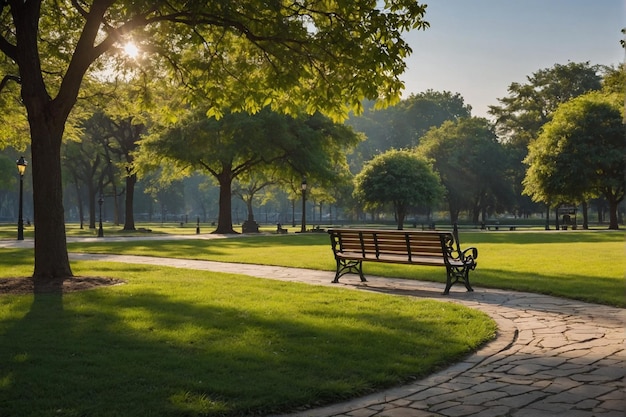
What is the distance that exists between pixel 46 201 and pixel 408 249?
7.23 meters

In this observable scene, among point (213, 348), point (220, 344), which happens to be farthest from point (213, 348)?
point (220, 344)

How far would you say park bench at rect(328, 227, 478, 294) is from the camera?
11.8 metres

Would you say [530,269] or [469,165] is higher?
[469,165]

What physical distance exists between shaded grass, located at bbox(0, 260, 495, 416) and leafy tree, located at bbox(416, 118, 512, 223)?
62.4 m

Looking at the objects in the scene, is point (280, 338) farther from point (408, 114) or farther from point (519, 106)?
point (408, 114)

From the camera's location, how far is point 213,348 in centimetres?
670

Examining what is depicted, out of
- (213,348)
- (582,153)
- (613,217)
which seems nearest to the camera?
(213,348)

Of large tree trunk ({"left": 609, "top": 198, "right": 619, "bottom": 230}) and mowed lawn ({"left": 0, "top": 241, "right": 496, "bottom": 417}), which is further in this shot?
large tree trunk ({"left": 609, "top": 198, "right": 619, "bottom": 230})

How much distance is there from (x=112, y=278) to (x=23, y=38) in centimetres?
512

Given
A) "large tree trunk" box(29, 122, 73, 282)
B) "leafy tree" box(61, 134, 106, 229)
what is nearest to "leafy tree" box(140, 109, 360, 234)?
"leafy tree" box(61, 134, 106, 229)

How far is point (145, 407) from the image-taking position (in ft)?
15.8

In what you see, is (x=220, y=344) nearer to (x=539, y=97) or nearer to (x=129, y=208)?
(x=129, y=208)

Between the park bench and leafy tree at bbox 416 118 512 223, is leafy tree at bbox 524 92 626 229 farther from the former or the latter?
the park bench

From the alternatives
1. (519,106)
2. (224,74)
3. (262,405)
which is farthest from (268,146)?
(519,106)
